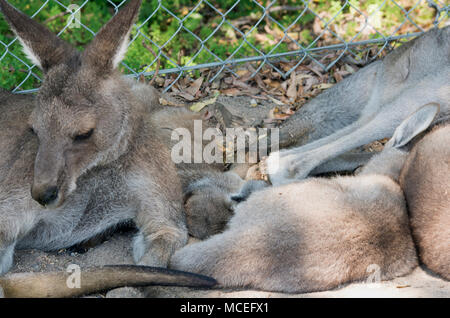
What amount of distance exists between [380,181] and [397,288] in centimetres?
62

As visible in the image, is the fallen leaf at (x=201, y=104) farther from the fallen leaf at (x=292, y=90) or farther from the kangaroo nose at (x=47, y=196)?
the kangaroo nose at (x=47, y=196)

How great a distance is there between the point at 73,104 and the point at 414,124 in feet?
6.29

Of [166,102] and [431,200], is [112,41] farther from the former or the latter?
[431,200]

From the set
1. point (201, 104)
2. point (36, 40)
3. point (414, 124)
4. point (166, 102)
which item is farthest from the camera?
point (201, 104)

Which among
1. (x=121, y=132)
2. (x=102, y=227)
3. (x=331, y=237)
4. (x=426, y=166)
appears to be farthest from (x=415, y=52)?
(x=102, y=227)

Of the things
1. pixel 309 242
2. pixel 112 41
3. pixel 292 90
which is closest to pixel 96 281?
pixel 309 242

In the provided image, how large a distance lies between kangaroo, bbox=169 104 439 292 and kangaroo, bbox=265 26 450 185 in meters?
0.60

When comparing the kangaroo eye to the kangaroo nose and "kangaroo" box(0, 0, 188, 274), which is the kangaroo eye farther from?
the kangaroo nose

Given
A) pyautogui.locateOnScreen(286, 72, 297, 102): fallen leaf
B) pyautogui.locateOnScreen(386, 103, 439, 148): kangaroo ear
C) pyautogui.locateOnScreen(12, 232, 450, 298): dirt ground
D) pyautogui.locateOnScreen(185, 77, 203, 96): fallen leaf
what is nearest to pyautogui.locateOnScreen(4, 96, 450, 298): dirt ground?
pyautogui.locateOnScreen(12, 232, 450, 298): dirt ground

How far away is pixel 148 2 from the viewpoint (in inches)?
204

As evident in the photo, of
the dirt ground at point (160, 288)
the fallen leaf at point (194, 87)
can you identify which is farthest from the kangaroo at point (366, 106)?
the dirt ground at point (160, 288)

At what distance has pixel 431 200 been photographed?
9.04 ft

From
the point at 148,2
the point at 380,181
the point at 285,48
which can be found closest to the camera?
the point at 380,181
